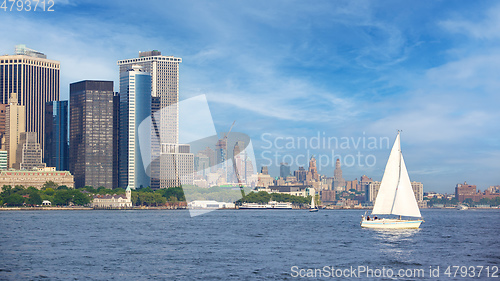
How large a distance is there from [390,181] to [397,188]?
4.63 ft

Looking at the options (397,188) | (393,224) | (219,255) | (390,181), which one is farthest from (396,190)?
(219,255)

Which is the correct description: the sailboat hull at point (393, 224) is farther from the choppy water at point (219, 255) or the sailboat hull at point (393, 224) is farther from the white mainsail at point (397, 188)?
the choppy water at point (219, 255)

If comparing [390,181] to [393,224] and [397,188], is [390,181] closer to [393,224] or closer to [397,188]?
[397,188]

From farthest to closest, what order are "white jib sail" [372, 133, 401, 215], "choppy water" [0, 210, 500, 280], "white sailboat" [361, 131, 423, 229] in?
"white sailboat" [361, 131, 423, 229]
"white jib sail" [372, 133, 401, 215]
"choppy water" [0, 210, 500, 280]

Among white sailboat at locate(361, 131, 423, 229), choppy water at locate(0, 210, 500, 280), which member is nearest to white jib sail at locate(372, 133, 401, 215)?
white sailboat at locate(361, 131, 423, 229)

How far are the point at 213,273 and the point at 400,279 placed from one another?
1424 centimetres

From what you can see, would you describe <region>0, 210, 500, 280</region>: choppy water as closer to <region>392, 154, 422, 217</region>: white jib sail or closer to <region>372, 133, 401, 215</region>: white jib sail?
<region>392, 154, 422, 217</region>: white jib sail

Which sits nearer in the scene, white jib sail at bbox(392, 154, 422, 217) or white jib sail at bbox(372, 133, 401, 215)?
white jib sail at bbox(372, 133, 401, 215)

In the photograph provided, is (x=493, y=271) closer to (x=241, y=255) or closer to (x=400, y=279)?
(x=400, y=279)

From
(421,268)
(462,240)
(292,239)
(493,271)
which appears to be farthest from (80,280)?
(462,240)

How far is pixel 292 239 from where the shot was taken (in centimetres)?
8206

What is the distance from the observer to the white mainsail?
91562 mm

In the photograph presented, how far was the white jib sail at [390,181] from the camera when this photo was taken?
91.4 meters

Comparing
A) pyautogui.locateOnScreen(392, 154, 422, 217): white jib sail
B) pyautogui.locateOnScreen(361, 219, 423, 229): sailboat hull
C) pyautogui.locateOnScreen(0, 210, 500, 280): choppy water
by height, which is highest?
pyautogui.locateOnScreen(392, 154, 422, 217): white jib sail
